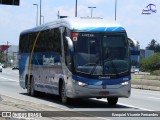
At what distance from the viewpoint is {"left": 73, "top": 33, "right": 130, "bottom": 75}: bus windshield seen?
59.6 ft

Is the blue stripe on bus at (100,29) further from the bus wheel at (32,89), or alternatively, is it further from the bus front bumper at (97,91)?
the bus wheel at (32,89)

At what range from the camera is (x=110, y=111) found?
17094 mm

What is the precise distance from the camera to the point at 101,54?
60.2 feet

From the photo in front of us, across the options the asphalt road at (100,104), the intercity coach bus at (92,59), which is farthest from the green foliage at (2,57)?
the intercity coach bus at (92,59)

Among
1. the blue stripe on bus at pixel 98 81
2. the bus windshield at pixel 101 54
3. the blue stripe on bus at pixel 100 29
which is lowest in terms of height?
the blue stripe on bus at pixel 98 81

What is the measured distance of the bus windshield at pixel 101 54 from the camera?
18156mm

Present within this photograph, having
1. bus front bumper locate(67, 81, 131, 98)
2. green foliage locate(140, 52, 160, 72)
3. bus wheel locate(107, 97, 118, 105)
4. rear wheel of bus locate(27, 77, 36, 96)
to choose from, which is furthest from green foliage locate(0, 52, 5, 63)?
bus front bumper locate(67, 81, 131, 98)

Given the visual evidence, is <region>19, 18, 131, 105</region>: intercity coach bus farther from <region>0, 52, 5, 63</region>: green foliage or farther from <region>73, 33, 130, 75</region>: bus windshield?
<region>0, 52, 5, 63</region>: green foliage

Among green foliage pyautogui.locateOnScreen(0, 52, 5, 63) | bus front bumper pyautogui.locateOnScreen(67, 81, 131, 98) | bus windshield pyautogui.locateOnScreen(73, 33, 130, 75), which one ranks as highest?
bus windshield pyautogui.locateOnScreen(73, 33, 130, 75)

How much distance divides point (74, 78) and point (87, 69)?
58 centimetres

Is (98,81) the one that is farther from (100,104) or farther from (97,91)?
(100,104)

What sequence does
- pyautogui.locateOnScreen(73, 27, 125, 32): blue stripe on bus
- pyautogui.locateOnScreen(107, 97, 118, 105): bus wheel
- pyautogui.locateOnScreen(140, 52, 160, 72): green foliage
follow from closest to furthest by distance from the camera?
1. pyautogui.locateOnScreen(73, 27, 125, 32): blue stripe on bus
2. pyautogui.locateOnScreen(107, 97, 118, 105): bus wheel
3. pyautogui.locateOnScreen(140, 52, 160, 72): green foliage

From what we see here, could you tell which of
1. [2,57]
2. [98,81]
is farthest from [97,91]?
[2,57]

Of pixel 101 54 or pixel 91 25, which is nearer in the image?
pixel 101 54
